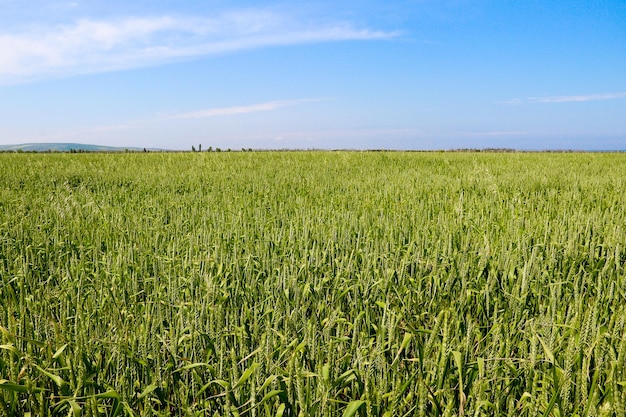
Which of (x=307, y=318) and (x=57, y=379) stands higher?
(x=57, y=379)

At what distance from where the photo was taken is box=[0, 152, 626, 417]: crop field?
146cm

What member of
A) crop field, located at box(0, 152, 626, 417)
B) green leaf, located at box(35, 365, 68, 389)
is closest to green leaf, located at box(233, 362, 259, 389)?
crop field, located at box(0, 152, 626, 417)

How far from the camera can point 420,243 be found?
3.25 metres

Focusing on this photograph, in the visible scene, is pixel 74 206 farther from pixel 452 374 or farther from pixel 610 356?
pixel 610 356

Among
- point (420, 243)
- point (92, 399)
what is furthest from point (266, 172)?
point (92, 399)

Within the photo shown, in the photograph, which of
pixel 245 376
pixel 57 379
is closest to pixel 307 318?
pixel 245 376

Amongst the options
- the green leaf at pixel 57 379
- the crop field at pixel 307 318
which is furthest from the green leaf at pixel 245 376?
the green leaf at pixel 57 379

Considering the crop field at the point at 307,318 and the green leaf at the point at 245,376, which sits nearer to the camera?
the green leaf at the point at 245,376

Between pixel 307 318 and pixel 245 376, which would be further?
pixel 307 318

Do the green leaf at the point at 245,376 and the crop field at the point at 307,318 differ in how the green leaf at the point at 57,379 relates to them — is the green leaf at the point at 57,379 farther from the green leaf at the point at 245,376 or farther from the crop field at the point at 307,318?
the green leaf at the point at 245,376

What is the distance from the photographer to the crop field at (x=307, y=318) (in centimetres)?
146

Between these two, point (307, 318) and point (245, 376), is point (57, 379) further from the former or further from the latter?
point (307, 318)

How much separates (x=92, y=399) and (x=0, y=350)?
868 millimetres

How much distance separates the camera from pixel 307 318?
7.42ft
